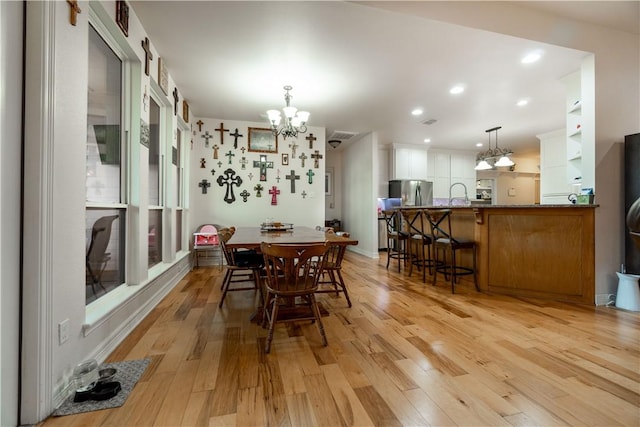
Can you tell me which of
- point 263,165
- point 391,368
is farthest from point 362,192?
point 391,368

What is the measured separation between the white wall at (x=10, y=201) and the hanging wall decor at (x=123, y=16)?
94cm

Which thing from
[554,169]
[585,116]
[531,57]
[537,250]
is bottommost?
[537,250]

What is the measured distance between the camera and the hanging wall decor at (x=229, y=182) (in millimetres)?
4918

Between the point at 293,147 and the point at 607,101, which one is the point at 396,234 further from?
the point at 607,101

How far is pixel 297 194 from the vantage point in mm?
5238

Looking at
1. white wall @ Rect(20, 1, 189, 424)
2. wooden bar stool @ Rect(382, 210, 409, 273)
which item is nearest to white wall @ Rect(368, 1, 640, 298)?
wooden bar stool @ Rect(382, 210, 409, 273)

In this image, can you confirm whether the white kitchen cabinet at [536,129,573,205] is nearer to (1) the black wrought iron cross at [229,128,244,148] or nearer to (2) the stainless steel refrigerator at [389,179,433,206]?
(2) the stainless steel refrigerator at [389,179,433,206]

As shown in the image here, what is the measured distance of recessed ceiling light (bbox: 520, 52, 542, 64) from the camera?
2824 millimetres

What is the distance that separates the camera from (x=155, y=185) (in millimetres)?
3260

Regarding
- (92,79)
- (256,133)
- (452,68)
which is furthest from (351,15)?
(256,133)

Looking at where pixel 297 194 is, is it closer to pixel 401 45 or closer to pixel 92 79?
pixel 401 45

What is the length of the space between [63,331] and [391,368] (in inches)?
68.8

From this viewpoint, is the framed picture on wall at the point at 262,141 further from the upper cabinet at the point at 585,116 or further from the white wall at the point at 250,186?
the upper cabinet at the point at 585,116

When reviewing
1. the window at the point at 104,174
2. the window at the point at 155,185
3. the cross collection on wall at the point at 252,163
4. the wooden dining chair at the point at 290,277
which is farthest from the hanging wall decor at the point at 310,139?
the wooden dining chair at the point at 290,277
